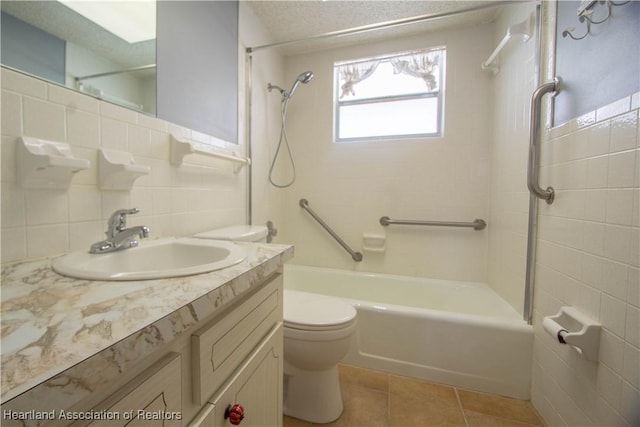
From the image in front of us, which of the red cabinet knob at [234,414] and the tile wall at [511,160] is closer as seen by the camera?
the red cabinet knob at [234,414]

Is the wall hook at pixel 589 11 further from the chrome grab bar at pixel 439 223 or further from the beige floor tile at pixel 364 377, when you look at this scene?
the beige floor tile at pixel 364 377

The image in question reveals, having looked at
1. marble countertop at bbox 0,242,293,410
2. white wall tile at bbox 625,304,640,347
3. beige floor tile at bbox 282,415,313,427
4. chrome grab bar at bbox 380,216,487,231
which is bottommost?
beige floor tile at bbox 282,415,313,427

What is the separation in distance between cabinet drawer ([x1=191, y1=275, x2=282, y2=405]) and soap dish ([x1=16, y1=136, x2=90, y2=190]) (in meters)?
0.58

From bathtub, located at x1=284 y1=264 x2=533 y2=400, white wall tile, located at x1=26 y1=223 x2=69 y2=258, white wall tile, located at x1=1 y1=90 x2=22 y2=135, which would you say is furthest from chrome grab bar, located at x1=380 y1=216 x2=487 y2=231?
white wall tile, located at x1=1 y1=90 x2=22 y2=135

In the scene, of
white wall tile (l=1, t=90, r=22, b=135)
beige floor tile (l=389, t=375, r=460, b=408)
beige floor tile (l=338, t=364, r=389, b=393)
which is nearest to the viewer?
white wall tile (l=1, t=90, r=22, b=135)

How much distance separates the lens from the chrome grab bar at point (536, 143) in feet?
3.85

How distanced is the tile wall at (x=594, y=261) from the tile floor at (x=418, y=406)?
0.50ft

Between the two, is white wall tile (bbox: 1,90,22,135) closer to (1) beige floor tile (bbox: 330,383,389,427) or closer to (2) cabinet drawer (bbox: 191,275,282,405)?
(2) cabinet drawer (bbox: 191,275,282,405)

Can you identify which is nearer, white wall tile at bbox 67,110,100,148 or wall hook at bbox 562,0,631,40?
white wall tile at bbox 67,110,100,148

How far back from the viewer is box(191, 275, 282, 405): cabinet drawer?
0.50 meters

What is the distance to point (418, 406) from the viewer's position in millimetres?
1287

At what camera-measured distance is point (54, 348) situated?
0.31 m

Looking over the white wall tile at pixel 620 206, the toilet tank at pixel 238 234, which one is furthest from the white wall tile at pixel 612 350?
the toilet tank at pixel 238 234

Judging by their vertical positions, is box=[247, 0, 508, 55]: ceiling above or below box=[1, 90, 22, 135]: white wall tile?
above
